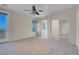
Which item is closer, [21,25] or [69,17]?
[21,25]

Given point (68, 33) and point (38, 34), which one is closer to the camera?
point (38, 34)

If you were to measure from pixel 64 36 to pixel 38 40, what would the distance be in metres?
1.47

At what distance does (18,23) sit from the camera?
4.93m

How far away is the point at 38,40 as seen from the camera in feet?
15.4

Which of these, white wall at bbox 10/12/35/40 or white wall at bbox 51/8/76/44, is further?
white wall at bbox 51/8/76/44

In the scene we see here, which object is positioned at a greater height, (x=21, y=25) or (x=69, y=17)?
(x=69, y=17)

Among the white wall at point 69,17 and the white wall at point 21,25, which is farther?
the white wall at point 69,17

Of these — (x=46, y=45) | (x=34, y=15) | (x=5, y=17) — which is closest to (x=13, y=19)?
(x=5, y=17)

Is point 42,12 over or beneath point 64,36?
over
